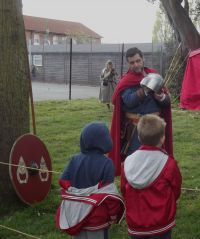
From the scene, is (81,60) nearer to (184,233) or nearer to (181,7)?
(181,7)

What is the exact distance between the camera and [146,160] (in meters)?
3.32

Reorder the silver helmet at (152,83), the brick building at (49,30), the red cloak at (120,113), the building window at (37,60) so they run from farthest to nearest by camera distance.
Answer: the brick building at (49,30) < the building window at (37,60) < the red cloak at (120,113) < the silver helmet at (152,83)

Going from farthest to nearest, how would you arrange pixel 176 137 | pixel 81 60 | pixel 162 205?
1. pixel 81 60
2. pixel 176 137
3. pixel 162 205

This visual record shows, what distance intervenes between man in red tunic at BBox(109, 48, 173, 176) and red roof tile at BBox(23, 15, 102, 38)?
225ft

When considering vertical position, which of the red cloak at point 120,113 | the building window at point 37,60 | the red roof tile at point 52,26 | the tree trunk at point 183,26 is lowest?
the building window at point 37,60

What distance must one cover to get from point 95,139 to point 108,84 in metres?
12.4

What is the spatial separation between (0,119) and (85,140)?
2.38 m

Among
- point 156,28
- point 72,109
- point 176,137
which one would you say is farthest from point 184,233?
point 156,28

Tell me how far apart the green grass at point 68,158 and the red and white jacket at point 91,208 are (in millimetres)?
1270

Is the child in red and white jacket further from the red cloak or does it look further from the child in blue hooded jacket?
the red cloak

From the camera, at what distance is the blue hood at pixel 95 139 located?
134 inches

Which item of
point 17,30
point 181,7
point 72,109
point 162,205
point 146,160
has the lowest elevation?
point 72,109

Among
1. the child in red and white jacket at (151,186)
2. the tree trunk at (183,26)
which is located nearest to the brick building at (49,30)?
the tree trunk at (183,26)

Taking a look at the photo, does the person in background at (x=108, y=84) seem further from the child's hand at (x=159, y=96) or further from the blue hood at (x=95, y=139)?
the blue hood at (x=95, y=139)
